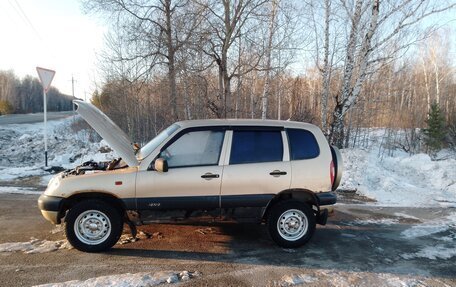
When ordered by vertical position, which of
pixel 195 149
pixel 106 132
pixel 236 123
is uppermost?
pixel 236 123

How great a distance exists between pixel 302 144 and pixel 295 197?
83cm

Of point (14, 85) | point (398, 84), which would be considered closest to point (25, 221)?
point (398, 84)

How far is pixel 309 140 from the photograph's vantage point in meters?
5.25

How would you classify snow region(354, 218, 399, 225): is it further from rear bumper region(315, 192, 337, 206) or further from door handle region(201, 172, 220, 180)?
door handle region(201, 172, 220, 180)

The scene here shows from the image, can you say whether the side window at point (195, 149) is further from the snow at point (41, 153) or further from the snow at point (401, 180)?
the snow at point (41, 153)

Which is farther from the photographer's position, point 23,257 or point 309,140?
point 309,140

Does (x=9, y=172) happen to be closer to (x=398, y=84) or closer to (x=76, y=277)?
(x=76, y=277)

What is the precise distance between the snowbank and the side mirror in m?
6.23

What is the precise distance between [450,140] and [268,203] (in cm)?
2577

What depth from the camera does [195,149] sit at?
4922 millimetres

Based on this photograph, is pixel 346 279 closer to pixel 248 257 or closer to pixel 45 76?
pixel 248 257

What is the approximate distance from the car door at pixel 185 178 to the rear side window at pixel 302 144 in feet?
3.67

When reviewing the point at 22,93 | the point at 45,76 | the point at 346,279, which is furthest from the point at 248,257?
the point at 22,93

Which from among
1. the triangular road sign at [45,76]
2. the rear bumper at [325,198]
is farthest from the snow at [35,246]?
the triangular road sign at [45,76]
